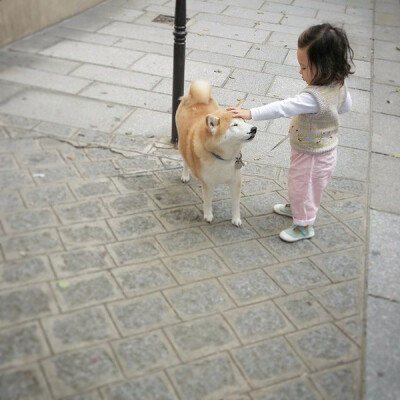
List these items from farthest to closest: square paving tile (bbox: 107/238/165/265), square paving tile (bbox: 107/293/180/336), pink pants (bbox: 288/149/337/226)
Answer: pink pants (bbox: 288/149/337/226)
square paving tile (bbox: 107/238/165/265)
square paving tile (bbox: 107/293/180/336)

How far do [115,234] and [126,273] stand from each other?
44cm

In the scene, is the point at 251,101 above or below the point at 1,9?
below

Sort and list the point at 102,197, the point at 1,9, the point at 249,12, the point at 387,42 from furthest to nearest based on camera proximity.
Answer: the point at 249,12 < the point at 387,42 < the point at 1,9 < the point at 102,197

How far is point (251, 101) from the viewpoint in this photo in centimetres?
597

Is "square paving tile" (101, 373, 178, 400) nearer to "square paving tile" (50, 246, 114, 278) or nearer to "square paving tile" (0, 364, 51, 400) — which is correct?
"square paving tile" (0, 364, 51, 400)

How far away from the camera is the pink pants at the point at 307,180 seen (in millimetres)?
3711

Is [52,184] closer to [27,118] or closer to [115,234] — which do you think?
[115,234]

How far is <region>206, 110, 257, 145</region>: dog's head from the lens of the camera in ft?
11.4

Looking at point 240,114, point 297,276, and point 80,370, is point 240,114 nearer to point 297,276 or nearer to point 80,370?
point 297,276

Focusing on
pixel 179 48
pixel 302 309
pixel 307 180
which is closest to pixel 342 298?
pixel 302 309

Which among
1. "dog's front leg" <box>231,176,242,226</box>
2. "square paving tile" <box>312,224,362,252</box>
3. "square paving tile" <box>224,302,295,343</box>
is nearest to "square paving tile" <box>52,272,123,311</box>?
"square paving tile" <box>224,302,295,343</box>

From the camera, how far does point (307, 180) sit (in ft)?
12.3

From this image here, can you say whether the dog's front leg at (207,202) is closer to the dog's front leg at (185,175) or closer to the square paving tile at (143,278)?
the dog's front leg at (185,175)

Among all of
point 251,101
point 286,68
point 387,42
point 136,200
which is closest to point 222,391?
point 136,200
